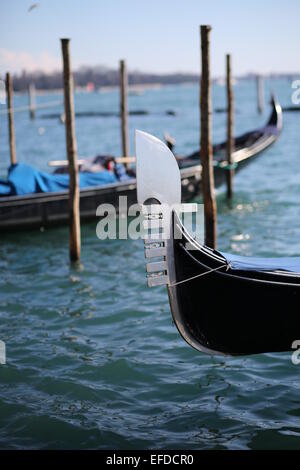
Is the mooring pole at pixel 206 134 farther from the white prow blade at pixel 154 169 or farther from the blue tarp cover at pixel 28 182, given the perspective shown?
the white prow blade at pixel 154 169

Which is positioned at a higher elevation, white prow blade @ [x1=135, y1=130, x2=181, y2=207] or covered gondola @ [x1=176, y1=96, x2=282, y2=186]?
white prow blade @ [x1=135, y1=130, x2=181, y2=207]

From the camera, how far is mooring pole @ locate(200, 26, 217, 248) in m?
8.33

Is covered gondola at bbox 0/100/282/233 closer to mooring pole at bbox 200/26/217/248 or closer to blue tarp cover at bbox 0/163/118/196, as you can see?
blue tarp cover at bbox 0/163/118/196

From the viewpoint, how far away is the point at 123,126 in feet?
46.4

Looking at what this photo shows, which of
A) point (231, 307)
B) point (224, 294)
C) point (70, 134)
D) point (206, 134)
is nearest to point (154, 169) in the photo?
point (224, 294)

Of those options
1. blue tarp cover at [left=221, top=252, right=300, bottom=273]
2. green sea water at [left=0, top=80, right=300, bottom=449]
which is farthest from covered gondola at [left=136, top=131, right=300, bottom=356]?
green sea water at [left=0, top=80, right=300, bottom=449]

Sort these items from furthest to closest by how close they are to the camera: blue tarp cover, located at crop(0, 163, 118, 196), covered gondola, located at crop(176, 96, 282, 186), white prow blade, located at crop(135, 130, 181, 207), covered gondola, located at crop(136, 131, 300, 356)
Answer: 1. covered gondola, located at crop(176, 96, 282, 186)
2. blue tarp cover, located at crop(0, 163, 118, 196)
3. covered gondola, located at crop(136, 131, 300, 356)
4. white prow blade, located at crop(135, 130, 181, 207)

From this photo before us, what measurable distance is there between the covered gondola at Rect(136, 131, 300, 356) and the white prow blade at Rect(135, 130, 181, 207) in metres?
0.29

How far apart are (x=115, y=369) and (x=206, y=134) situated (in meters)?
3.35

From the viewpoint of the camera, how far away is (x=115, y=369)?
5.99 metres

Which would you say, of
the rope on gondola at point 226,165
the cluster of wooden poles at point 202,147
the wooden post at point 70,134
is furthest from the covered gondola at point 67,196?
the wooden post at point 70,134

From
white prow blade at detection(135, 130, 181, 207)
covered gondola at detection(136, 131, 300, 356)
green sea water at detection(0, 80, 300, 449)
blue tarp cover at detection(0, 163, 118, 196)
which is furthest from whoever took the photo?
blue tarp cover at detection(0, 163, 118, 196)

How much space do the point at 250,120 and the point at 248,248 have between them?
33.9 meters

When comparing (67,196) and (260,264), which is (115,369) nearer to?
(260,264)
